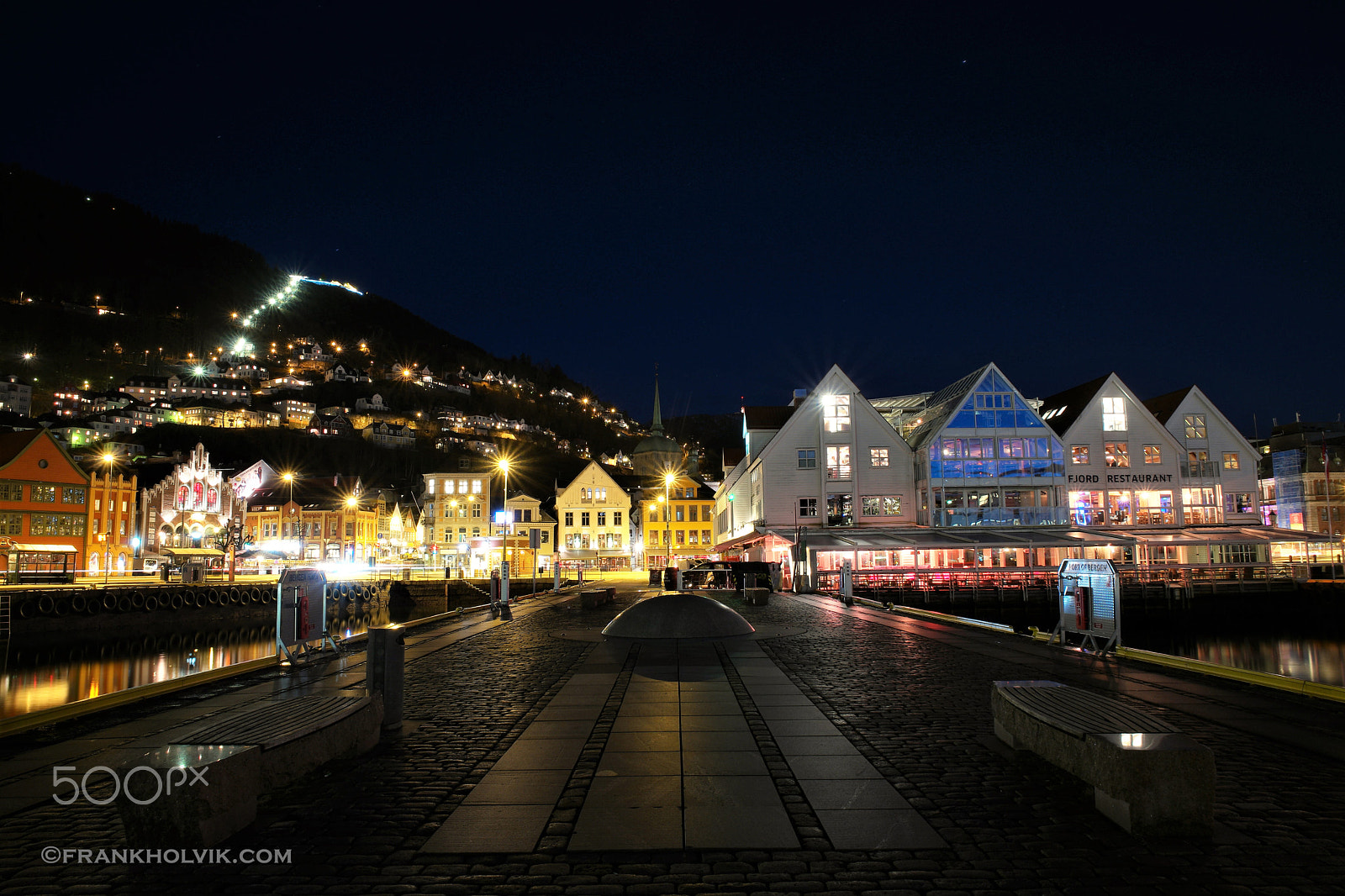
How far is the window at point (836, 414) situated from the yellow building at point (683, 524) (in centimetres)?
2642

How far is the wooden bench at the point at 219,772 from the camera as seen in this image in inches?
196

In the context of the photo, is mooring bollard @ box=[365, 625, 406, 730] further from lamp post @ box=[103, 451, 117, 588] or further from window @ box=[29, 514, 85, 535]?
lamp post @ box=[103, 451, 117, 588]

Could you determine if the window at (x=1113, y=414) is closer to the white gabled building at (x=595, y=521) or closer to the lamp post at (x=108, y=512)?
the white gabled building at (x=595, y=521)

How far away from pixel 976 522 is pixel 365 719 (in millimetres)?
52425

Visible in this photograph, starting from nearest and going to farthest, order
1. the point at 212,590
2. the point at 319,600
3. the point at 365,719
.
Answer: the point at 365,719
the point at 319,600
the point at 212,590

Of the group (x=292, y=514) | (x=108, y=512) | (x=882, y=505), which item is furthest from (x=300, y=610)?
(x=292, y=514)

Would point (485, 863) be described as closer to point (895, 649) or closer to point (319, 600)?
point (319, 600)

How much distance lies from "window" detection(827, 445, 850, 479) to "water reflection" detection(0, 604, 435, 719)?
31.9 metres

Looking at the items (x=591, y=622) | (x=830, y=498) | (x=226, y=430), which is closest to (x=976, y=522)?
(x=830, y=498)

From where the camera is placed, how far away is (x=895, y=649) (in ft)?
52.6

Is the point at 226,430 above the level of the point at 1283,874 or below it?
above

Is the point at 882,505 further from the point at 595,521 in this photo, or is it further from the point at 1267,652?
the point at 595,521

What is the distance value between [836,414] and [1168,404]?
27296 mm

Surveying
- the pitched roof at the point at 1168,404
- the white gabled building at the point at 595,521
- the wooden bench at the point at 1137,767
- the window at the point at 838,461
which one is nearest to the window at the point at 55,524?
the white gabled building at the point at 595,521
